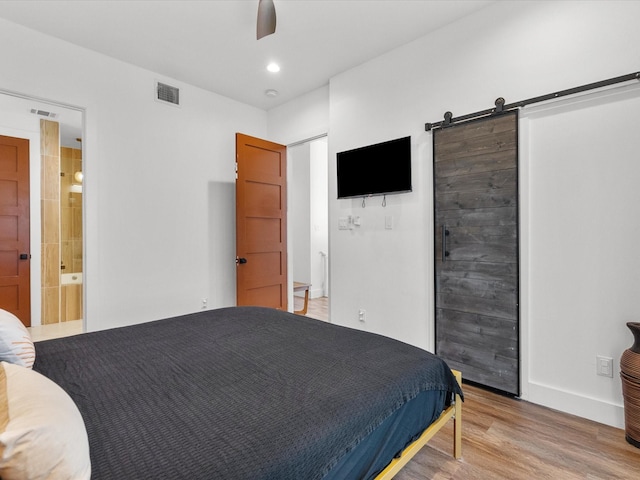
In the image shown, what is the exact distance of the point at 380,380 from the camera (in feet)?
4.25

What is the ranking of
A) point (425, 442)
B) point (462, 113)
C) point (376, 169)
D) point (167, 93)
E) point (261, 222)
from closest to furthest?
1. point (425, 442)
2. point (462, 113)
3. point (376, 169)
4. point (167, 93)
5. point (261, 222)

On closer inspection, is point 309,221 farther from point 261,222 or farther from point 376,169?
point 376,169

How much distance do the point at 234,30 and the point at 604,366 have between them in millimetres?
3570

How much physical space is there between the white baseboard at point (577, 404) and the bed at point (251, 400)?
0.98 metres

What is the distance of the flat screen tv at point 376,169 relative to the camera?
301cm

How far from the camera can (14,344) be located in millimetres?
1206

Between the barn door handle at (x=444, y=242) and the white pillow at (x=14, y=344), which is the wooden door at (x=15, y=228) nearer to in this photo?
the white pillow at (x=14, y=344)

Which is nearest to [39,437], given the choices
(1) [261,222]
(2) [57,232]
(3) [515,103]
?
(3) [515,103]

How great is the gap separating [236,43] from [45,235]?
11.9 feet

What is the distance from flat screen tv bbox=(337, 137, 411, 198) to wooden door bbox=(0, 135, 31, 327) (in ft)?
12.8

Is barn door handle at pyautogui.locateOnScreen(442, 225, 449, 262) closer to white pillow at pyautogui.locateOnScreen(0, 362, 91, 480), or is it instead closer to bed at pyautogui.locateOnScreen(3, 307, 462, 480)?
bed at pyautogui.locateOnScreen(3, 307, 462, 480)

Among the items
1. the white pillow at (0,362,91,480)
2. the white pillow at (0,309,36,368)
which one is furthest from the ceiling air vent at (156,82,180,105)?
the white pillow at (0,362,91,480)

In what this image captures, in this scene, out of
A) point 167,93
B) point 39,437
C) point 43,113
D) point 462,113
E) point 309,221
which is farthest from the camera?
point 309,221

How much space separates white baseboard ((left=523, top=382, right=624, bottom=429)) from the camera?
2.04m
